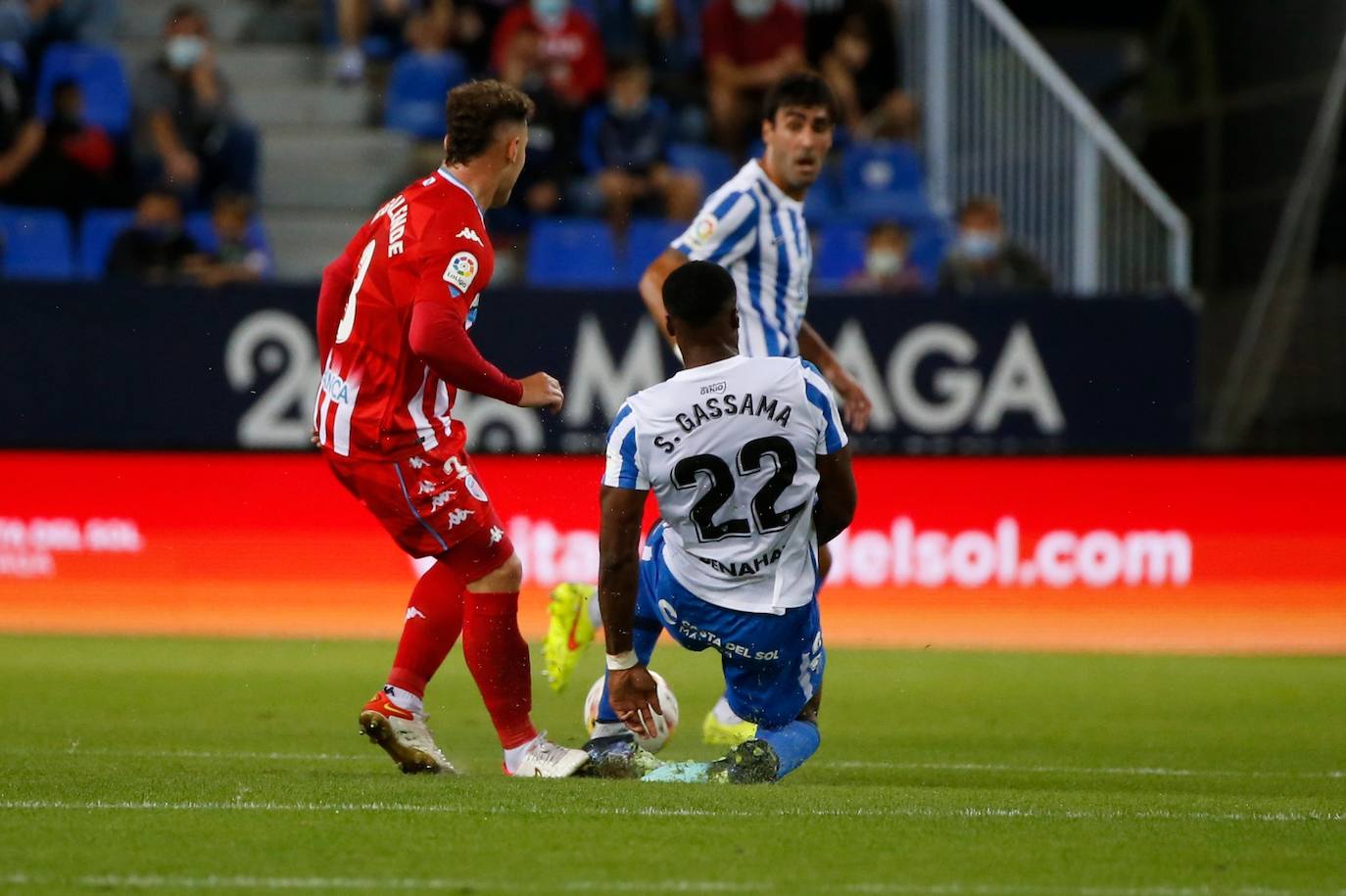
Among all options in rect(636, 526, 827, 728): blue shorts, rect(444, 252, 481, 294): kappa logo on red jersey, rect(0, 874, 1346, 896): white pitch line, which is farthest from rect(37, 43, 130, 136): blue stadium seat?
rect(0, 874, 1346, 896): white pitch line

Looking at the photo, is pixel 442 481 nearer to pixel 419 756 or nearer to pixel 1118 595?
pixel 419 756

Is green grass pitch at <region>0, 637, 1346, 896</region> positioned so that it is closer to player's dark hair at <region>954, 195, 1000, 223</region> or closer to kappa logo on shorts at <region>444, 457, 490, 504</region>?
kappa logo on shorts at <region>444, 457, 490, 504</region>

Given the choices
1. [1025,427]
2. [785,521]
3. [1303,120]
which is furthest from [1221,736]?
[1303,120]

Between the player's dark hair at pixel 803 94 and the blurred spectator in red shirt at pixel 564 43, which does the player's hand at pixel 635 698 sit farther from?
the blurred spectator in red shirt at pixel 564 43

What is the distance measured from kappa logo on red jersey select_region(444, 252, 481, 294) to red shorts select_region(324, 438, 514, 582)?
1.91 ft

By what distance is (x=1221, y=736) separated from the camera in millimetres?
8156

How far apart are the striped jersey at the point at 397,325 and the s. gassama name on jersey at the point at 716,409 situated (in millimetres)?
826

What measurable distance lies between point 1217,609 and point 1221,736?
13.7 ft

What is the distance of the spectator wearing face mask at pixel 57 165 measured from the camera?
560 inches

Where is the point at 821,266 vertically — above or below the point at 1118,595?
above

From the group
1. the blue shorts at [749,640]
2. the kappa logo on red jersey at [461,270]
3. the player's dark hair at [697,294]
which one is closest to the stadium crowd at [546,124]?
the kappa logo on red jersey at [461,270]

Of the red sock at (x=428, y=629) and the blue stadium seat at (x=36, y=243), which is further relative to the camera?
the blue stadium seat at (x=36, y=243)

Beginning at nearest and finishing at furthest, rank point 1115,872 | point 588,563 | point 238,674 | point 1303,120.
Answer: point 1115,872, point 238,674, point 588,563, point 1303,120

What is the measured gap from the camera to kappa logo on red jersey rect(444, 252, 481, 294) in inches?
243
